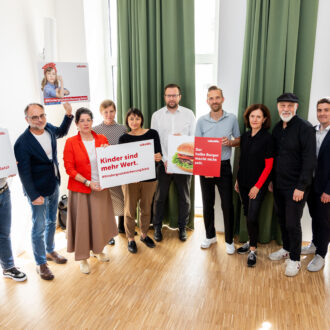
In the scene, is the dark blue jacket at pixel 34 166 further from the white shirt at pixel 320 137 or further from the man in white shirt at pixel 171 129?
the white shirt at pixel 320 137

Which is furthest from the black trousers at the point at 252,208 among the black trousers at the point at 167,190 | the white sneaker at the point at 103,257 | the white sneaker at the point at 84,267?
the white sneaker at the point at 84,267

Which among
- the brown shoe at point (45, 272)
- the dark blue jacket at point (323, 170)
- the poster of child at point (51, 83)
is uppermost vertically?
the poster of child at point (51, 83)

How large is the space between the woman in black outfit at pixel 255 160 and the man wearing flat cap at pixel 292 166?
0.30 feet

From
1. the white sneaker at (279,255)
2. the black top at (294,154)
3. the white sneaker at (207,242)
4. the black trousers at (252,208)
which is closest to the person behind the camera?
the black top at (294,154)

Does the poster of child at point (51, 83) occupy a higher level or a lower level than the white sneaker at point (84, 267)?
higher

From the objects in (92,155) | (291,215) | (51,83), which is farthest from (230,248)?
(51,83)

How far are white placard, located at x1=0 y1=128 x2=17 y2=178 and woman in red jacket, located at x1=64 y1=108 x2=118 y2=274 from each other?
0.39 metres

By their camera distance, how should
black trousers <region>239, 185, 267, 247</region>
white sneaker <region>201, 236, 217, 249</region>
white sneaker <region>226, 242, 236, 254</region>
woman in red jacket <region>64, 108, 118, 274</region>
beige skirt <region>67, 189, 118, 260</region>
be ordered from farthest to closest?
white sneaker <region>201, 236, 217, 249</region> < white sneaker <region>226, 242, 236, 254</region> < black trousers <region>239, 185, 267, 247</region> < beige skirt <region>67, 189, 118, 260</region> < woman in red jacket <region>64, 108, 118, 274</region>

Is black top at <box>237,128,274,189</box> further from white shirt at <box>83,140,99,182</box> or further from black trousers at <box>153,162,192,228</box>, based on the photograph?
white shirt at <box>83,140,99,182</box>

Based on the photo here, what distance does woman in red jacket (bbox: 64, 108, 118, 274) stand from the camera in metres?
2.46

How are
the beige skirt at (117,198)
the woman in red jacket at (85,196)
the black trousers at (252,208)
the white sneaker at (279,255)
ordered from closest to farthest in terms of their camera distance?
the woman in red jacket at (85,196) → the black trousers at (252,208) → the white sneaker at (279,255) → the beige skirt at (117,198)

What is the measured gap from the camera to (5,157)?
7.26 ft

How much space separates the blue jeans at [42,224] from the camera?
8.38 feet

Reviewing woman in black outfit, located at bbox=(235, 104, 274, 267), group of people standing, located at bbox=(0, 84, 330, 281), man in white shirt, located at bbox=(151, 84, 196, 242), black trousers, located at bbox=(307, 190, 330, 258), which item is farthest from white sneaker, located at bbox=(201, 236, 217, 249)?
black trousers, located at bbox=(307, 190, 330, 258)
